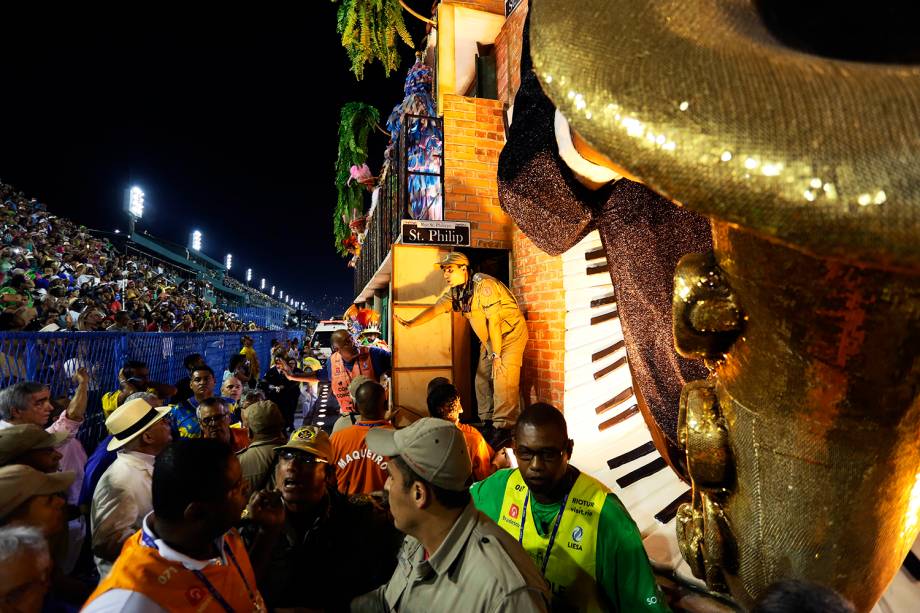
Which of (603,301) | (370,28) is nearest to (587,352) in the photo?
(603,301)

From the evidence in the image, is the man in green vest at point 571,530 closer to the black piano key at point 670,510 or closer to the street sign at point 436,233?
the black piano key at point 670,510

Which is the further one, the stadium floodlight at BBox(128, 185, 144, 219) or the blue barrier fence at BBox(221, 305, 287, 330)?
the stadium floodlight at BBox(128, 185, 144, 219)

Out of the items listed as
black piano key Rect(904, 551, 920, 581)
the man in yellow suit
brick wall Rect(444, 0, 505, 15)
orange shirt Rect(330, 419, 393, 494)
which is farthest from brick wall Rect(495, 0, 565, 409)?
black piano key Rect(904, 551, 920, 581)

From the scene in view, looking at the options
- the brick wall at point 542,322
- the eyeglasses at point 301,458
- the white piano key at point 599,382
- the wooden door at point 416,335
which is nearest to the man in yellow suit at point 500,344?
the brick wall at point 542,322

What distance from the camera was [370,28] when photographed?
30.6 ft

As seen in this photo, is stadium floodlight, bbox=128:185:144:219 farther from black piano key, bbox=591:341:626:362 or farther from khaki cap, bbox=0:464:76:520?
black piano key, bbox=591:341:626:362

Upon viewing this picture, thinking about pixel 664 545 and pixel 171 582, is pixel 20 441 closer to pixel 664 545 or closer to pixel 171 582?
pixel 171 582

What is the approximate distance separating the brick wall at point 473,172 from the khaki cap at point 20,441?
16.5 feet

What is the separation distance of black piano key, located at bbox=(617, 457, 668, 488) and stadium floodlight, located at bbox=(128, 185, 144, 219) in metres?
55.5

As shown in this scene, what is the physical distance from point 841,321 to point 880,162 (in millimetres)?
336

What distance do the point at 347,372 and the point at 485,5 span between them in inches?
234

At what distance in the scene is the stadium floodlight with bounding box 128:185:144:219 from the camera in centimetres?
4700

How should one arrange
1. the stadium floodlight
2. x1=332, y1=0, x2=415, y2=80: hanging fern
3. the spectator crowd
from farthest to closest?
the stadium floodlight, x1=332, y1=0, x2=415, y2=80: hanging fern, the spectator crowd

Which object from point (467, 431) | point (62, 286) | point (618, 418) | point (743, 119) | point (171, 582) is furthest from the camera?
point (62, 286)
